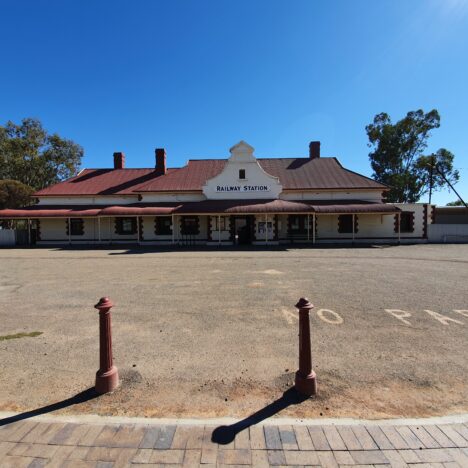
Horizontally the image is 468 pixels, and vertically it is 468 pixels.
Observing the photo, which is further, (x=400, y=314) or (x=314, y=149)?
(x=314, y=149)

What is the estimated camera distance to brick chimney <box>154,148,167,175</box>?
29.4 metres

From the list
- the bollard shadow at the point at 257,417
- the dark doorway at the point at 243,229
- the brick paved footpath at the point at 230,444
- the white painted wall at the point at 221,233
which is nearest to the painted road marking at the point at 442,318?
the brick paved footpath at the point at 230,444

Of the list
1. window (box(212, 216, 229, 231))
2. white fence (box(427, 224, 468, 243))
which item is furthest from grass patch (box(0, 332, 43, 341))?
white fence (box(427, 224, 468, 243))

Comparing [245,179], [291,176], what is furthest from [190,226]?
[291,176]

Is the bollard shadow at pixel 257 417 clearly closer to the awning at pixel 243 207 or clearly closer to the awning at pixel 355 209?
the awning at pixel 243 207

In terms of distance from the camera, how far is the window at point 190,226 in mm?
24328

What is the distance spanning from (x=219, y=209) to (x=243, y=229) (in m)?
3.19

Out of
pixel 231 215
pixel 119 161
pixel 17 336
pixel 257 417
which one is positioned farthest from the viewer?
pixel 119 161

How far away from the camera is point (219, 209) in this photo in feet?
72.3

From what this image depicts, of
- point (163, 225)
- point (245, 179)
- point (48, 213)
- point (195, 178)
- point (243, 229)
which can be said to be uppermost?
point (195, 178)

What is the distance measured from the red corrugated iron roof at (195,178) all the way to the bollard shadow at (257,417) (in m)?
22.9

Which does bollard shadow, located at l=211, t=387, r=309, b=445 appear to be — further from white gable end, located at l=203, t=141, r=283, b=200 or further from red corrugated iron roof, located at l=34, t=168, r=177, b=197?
red corrugated iron roof, located at l=34, t=168, r=177, b=197

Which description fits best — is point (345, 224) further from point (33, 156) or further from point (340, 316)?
point (33, 156)

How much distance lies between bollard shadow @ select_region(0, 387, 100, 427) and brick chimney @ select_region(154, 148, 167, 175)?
2816 centimetres
